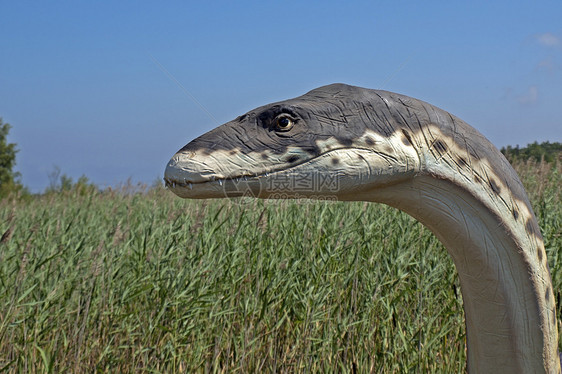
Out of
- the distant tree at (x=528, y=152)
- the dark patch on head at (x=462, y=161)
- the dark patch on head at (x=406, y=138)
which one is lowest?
A: the dark patch on head at (x=462, y=161)

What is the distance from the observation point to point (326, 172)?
1.48m

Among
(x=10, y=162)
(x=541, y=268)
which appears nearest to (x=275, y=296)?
(x=541, y=268)

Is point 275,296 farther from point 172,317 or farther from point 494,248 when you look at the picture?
point 494,248

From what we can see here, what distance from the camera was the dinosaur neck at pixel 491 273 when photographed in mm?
1564

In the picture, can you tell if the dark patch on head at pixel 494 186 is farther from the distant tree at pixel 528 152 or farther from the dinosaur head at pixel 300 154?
the distant tree at pixel 528 152

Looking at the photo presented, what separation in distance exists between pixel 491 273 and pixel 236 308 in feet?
6.29

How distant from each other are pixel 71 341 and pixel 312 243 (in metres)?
1.87

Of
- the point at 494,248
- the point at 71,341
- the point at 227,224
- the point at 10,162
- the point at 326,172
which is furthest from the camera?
the point at 10,162

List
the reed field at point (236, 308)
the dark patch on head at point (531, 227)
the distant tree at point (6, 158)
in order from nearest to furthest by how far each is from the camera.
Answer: the dark patch on head at point (531, 227), the reed field at point (236, 308), the distant tree at point (6, 158)

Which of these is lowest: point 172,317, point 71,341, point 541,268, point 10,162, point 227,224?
point 71,341

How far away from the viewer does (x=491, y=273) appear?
160 centimetres

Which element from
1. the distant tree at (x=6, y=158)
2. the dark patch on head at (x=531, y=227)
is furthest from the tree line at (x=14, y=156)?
the dark patch on head at (x=531, y=227)

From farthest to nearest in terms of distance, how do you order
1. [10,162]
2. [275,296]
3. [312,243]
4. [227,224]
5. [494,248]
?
[10,162] < [227,224] < [312,243] < [275,296] < [494,248]

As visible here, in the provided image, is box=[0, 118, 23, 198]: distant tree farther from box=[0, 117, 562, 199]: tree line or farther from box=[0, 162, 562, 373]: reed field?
box=[0, 162, 562, 373]: reed field
